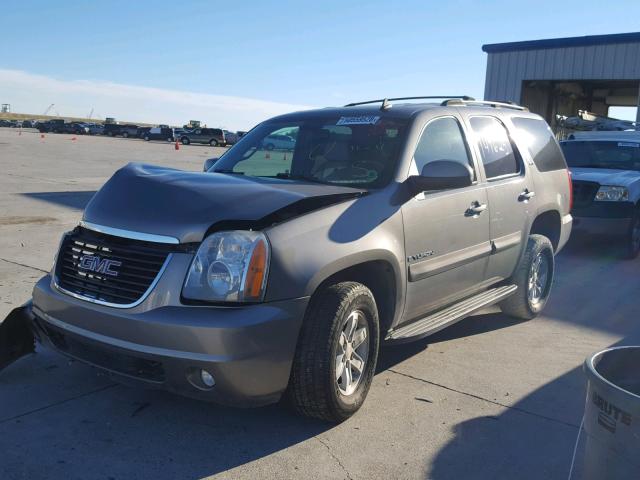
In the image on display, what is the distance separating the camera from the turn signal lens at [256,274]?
3.23 meters

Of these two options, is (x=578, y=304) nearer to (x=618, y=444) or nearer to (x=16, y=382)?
(x=618, y=444)

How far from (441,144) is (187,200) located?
204 cm

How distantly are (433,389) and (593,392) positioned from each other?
6.26ft

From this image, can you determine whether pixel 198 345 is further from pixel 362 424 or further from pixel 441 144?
pixel 441 144

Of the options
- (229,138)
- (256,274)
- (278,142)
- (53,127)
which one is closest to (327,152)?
(278,142)

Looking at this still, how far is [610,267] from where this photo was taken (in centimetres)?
870

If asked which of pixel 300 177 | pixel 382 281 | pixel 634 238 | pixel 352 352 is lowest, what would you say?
pixel 352 352

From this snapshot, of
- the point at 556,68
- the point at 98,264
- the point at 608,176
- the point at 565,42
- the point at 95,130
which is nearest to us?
the point at 98,264

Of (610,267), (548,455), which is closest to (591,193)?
(610,267)

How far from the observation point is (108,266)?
348cm

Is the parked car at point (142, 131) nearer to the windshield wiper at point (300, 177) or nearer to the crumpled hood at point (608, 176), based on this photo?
the crumpled hood at point (608, 176)

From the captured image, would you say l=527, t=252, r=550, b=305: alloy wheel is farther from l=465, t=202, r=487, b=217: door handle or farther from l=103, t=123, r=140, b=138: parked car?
l=103, t=123, r=140, b=138: parked car

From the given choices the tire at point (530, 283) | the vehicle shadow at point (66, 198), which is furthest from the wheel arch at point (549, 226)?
the vehicle shadow at point (66, 198)

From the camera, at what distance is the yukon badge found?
3457 millimetres
